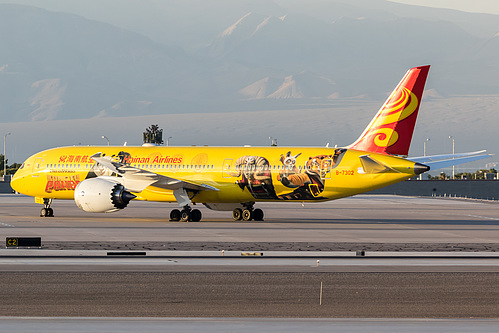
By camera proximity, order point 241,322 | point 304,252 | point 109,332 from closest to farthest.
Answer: point 109,332
point 241,322
point 304,252

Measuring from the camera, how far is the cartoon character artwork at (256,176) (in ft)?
145

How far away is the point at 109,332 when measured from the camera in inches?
539

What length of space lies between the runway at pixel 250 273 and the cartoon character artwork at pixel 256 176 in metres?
5.64

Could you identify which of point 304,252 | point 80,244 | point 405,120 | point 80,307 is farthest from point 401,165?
point 80,307

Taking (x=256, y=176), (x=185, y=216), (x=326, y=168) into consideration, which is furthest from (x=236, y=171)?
(x=326, y=168)

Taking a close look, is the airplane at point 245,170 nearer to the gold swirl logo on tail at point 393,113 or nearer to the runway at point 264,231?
the gold swirl logo on tail at point 393,113

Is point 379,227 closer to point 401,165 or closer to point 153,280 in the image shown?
point 401,165

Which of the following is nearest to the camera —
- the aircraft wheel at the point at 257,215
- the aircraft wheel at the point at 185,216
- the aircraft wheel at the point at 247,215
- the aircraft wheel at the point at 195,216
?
the aircraft wheel at the point at 185,216

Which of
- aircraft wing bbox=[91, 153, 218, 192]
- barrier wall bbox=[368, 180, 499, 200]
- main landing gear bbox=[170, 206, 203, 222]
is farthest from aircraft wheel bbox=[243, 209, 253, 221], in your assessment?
barrier wall bbox=[368, 180, 499, 200]

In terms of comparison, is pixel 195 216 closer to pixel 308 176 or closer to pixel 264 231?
pixel 308 176

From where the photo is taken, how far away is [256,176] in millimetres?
44438

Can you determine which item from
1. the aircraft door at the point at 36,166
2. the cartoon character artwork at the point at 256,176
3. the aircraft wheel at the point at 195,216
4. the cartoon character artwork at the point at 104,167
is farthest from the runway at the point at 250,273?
the aircraft door at the point at 36,166

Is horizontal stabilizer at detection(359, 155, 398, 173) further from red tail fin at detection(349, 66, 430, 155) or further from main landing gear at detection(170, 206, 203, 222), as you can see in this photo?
main landing gear at detection(170, 206, 203, 222)

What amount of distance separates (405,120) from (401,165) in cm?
254
